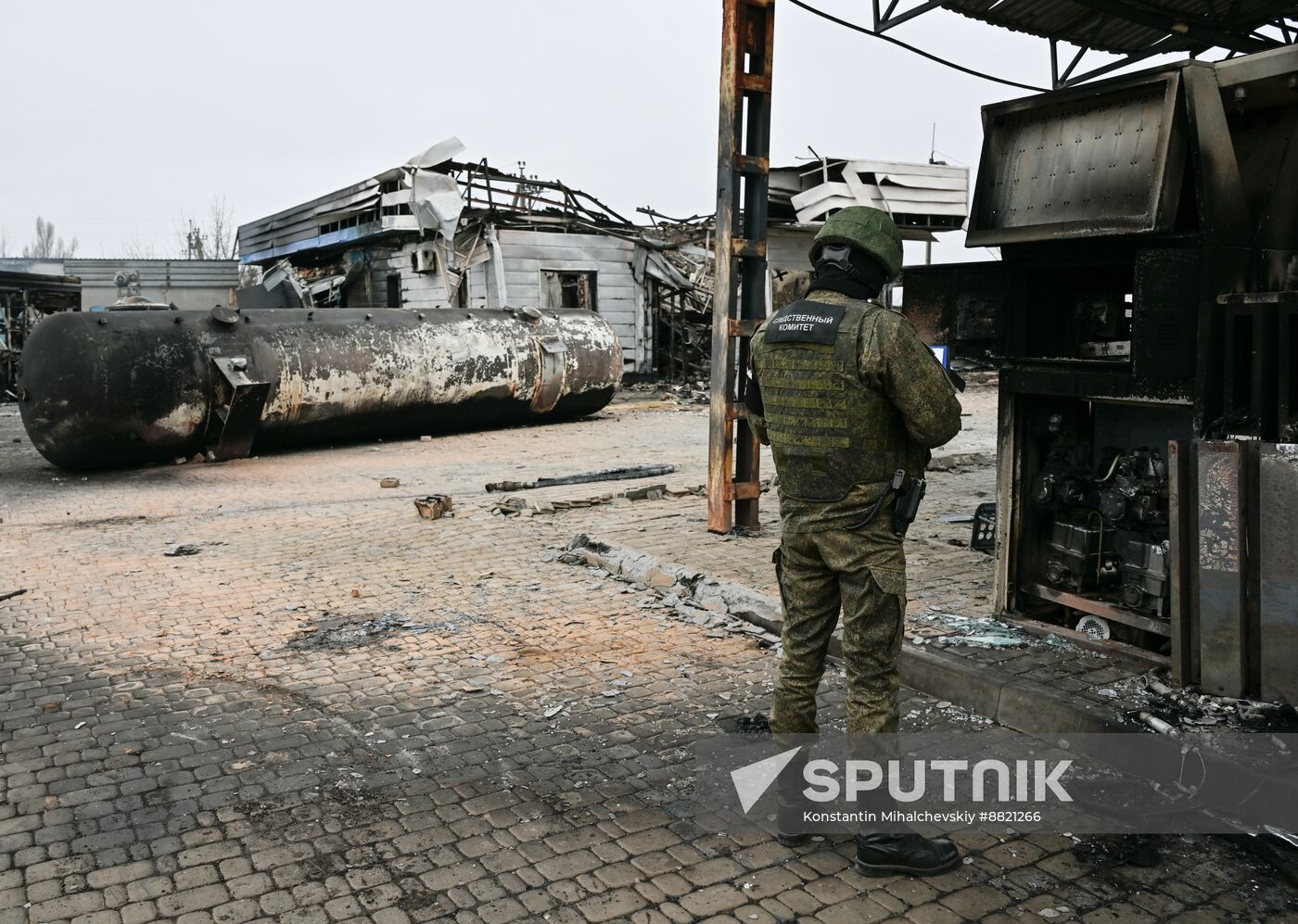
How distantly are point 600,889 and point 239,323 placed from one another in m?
9.95

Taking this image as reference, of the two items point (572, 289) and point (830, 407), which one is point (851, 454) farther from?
point (572, 289)

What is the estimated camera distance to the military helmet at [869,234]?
10.6 ft

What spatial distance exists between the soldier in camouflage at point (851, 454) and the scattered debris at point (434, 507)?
5226 mm

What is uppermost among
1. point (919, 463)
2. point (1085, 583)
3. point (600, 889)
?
point (919, 463)

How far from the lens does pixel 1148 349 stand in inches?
162

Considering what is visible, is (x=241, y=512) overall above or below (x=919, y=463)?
below

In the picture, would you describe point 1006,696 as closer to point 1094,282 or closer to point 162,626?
point 1094,282

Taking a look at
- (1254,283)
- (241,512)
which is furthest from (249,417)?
(1254,283)

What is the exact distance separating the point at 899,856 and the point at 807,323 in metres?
1.57

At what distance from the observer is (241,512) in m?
8.62

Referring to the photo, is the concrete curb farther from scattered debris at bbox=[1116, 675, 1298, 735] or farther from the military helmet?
the military helmet

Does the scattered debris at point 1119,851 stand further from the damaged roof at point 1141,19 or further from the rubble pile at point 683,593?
the damaged roof at point 1141,19

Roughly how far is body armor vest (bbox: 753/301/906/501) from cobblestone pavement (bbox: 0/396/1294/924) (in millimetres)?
1128

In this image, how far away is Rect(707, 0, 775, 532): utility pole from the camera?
7.04 metres
